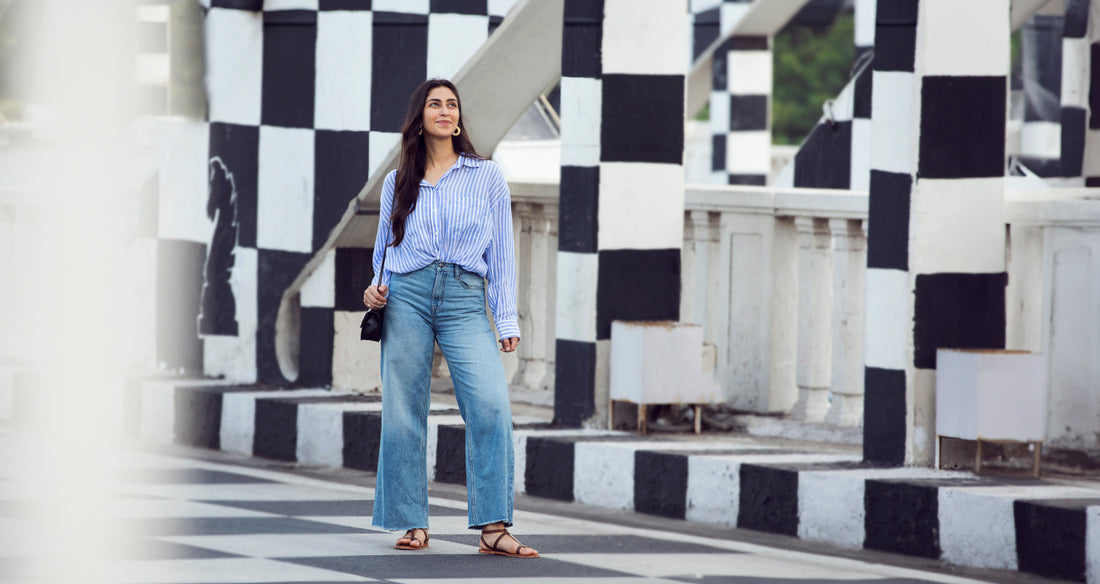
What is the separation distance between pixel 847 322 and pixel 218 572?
2446 mm

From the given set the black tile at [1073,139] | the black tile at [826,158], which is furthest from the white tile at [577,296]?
the black tile at [1073,139]

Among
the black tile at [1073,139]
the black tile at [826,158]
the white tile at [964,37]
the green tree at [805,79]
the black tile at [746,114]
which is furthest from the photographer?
the green tree at [805,79]

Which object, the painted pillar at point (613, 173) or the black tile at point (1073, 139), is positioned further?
the black tile at point (1073, 139)

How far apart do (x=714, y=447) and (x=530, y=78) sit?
4.78 ft

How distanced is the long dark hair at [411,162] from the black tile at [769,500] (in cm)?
123

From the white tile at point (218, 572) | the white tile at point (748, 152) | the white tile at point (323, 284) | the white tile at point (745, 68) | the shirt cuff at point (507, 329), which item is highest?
the white tile at point (745, 68)

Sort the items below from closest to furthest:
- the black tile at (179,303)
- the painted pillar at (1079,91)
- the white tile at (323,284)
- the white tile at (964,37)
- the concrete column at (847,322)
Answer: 1. the white tile at (964,37)
2. the concrete column at (847,322)
3. the white tile at (323,284)
4. the black tile at (179,303)
5. the painted pillar at (1079,91)

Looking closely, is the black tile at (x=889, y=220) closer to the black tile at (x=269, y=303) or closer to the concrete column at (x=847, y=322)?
the concrete column at (x=847, y=322)

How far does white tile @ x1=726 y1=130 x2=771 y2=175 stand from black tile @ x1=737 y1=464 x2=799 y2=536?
8053mm

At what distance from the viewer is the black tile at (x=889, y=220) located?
5.08 metres

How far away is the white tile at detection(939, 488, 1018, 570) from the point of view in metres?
4.59

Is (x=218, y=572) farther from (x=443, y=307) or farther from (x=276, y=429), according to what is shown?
(x=276, y=429)

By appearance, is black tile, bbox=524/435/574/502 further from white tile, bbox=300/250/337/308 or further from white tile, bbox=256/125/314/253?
white tile, bbox=256/125/314/253

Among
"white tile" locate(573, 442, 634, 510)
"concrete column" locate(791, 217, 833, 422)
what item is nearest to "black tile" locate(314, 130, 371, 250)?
"white tile" locate(573, 442, 634, 510)
